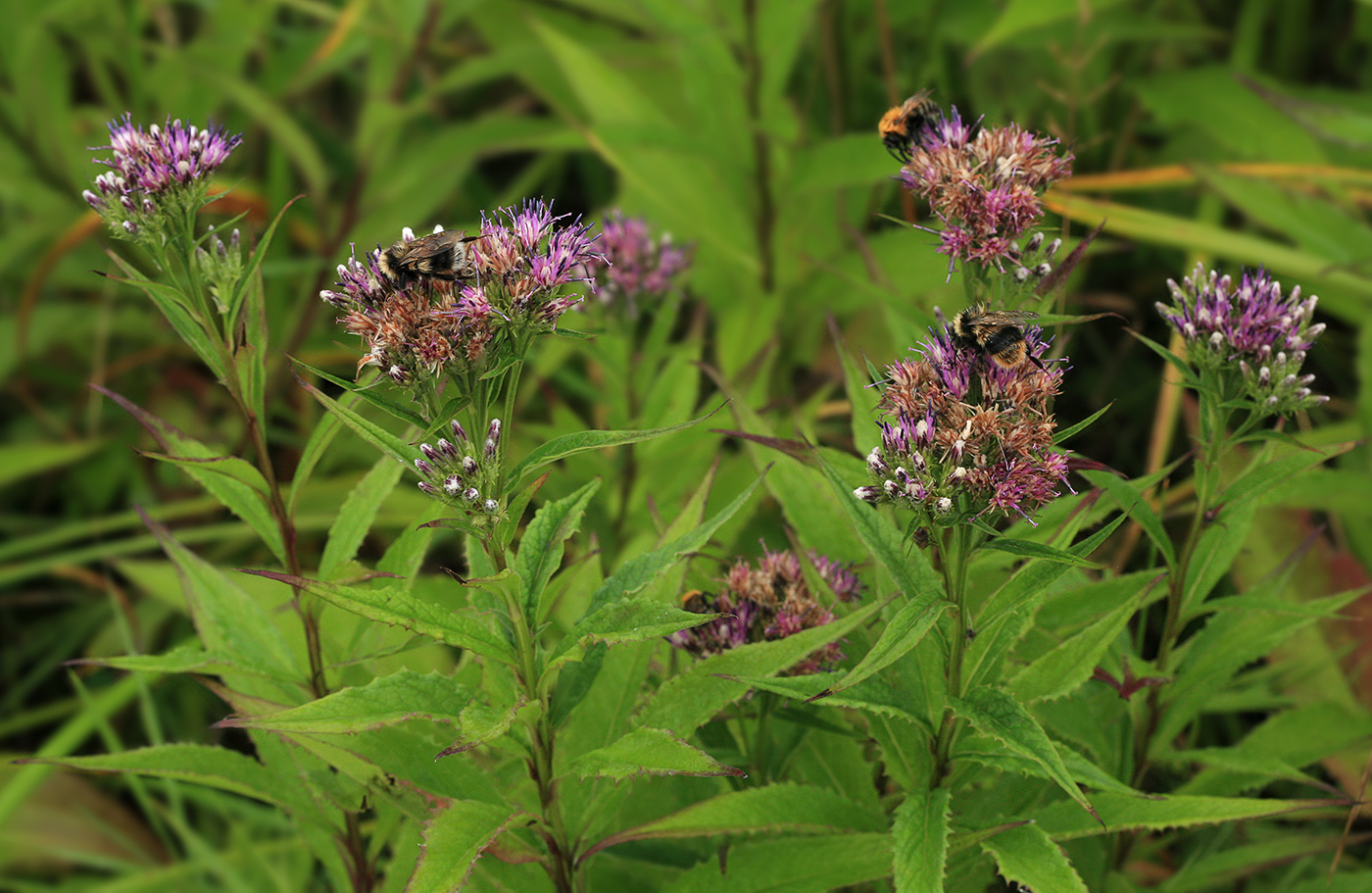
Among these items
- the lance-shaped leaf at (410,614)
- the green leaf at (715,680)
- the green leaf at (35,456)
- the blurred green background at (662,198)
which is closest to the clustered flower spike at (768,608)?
the green leaf at (715,680)

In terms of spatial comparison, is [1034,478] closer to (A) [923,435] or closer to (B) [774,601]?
(A) [923,435]

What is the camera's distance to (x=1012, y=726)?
59.1 inches

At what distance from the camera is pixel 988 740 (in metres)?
1.67

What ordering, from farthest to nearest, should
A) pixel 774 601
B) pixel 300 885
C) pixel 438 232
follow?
pixel 300 885
pixel 774 601
pixel 438 232

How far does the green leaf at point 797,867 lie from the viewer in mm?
1690

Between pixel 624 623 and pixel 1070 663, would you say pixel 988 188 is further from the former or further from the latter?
pixel 624 623

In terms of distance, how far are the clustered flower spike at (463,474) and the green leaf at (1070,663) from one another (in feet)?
2.66

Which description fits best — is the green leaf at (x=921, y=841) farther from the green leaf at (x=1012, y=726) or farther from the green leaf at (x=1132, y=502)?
the green leaf at (x=1132, y=502)

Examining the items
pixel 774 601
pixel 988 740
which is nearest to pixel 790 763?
pixel 774 601

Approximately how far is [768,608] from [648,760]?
1.52 ft

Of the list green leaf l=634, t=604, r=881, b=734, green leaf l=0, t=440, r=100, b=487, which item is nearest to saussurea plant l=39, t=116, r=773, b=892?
green leaf l=634, t=604, r=881, b=734

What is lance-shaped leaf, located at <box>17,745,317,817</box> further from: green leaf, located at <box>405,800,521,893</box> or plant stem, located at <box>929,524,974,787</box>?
plant stem, located at <box>929,524,974,787</box>

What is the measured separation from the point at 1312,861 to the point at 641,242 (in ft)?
7.27

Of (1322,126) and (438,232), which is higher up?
(1322,126)
